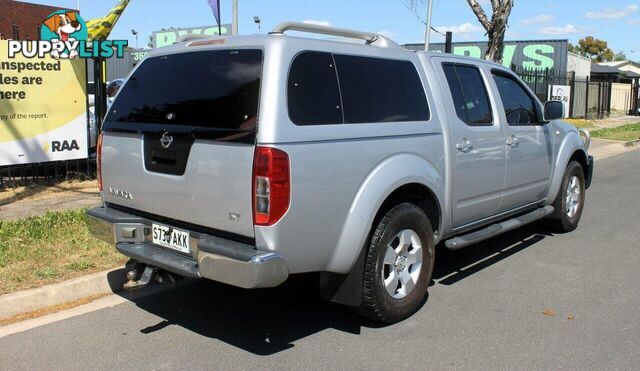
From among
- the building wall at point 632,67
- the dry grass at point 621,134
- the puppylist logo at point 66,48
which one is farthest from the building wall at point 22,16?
the building wall at point 632,67

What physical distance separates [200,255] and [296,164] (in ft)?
2.65

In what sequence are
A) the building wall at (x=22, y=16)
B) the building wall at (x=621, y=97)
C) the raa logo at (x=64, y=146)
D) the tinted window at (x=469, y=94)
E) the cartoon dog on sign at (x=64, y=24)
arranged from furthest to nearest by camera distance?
the building wall at (x=621, y=97) < the building wall at (x=22, y=16) < the cartoon dog on sign at (x=64, y=24) < the raa logo at (x=64, y=146) < the tinted window at (x=469, y=94)

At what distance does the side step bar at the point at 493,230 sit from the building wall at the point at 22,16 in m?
25.5

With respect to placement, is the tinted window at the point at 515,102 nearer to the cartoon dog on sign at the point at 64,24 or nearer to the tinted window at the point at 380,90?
the tinted window at the point at 380,90

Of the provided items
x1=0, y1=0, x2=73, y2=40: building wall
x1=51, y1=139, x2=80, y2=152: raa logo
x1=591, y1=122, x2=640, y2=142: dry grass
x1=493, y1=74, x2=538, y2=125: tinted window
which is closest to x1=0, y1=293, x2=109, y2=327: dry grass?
x1=493, y1=74, x2=538, y2=125: tinted window

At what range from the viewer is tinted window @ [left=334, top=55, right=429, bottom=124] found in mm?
3988

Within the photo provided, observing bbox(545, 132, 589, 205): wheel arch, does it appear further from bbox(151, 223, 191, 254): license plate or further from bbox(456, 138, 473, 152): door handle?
bbox(151, 223, 191, 254): license plate

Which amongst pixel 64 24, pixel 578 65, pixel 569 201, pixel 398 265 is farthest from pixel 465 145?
pixel 578 65

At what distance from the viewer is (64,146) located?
8.85 meters

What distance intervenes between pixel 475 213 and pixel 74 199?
529 cm

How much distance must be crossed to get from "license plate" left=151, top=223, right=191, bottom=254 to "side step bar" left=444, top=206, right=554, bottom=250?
2114 millimetres

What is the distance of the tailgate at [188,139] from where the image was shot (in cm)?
353

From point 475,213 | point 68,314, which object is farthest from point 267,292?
point 475,213

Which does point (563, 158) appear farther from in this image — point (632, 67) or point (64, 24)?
point (632, 67)
